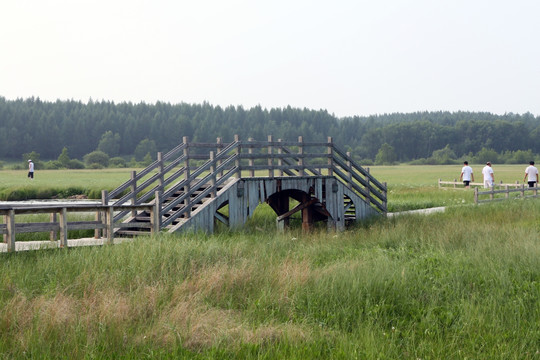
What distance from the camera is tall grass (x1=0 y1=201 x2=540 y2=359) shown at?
834 centimetres

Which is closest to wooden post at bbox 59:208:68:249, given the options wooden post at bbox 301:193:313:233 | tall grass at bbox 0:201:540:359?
tall grass at bbox 0:201:540:359

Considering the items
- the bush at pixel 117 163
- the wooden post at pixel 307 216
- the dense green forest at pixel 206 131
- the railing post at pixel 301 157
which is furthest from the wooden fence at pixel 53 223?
the dense green forest at pixel 206 131

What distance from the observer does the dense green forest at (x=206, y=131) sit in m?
140

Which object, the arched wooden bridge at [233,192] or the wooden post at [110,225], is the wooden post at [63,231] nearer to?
the wooden post at [110,225]

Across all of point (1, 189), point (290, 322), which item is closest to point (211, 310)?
point (290, 322)

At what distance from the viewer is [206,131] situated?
6545 inches

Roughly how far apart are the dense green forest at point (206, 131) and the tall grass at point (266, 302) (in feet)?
429

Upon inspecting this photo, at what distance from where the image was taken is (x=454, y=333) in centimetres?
922

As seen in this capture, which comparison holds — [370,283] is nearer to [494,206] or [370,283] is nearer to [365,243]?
[365,243]

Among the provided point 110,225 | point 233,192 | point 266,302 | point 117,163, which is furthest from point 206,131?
point 266,302

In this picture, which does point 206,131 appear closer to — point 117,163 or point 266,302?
point 117,163

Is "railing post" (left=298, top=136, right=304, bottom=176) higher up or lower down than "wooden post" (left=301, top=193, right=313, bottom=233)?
higher up

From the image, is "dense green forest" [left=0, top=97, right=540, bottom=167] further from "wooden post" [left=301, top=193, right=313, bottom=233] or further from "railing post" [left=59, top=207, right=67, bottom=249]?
"railing post" [left=59, top=207, right=67, bottom=249]

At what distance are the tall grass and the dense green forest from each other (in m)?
131
